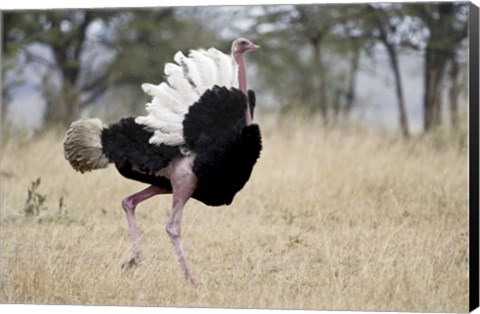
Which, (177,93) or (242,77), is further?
(242,77)

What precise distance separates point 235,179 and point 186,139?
1.19 feet

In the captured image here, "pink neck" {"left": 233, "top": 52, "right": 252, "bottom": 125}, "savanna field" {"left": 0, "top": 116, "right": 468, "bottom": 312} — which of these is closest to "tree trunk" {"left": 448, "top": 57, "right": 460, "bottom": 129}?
"savanna field" {"left": 0, "top": 116, "right": 468, "bottom": 312}

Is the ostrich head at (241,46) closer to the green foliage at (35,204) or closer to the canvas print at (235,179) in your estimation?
the canvas print at (235,179)

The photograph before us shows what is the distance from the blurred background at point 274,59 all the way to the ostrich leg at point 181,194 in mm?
4356

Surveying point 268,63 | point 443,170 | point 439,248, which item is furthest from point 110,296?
point 268,63

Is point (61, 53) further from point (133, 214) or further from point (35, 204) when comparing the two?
point (133, 214)

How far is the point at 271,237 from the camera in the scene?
8.56 m

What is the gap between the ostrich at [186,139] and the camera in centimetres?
712

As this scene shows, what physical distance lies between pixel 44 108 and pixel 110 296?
6145 mm

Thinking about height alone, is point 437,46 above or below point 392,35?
below

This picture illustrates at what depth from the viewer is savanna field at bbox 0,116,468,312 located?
7445 mm

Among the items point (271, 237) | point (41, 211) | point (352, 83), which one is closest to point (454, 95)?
point (271, 237)

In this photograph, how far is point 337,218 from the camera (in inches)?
358

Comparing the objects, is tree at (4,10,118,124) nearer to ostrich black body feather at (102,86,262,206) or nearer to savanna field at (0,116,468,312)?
savanna field at (0,116,468,312)
